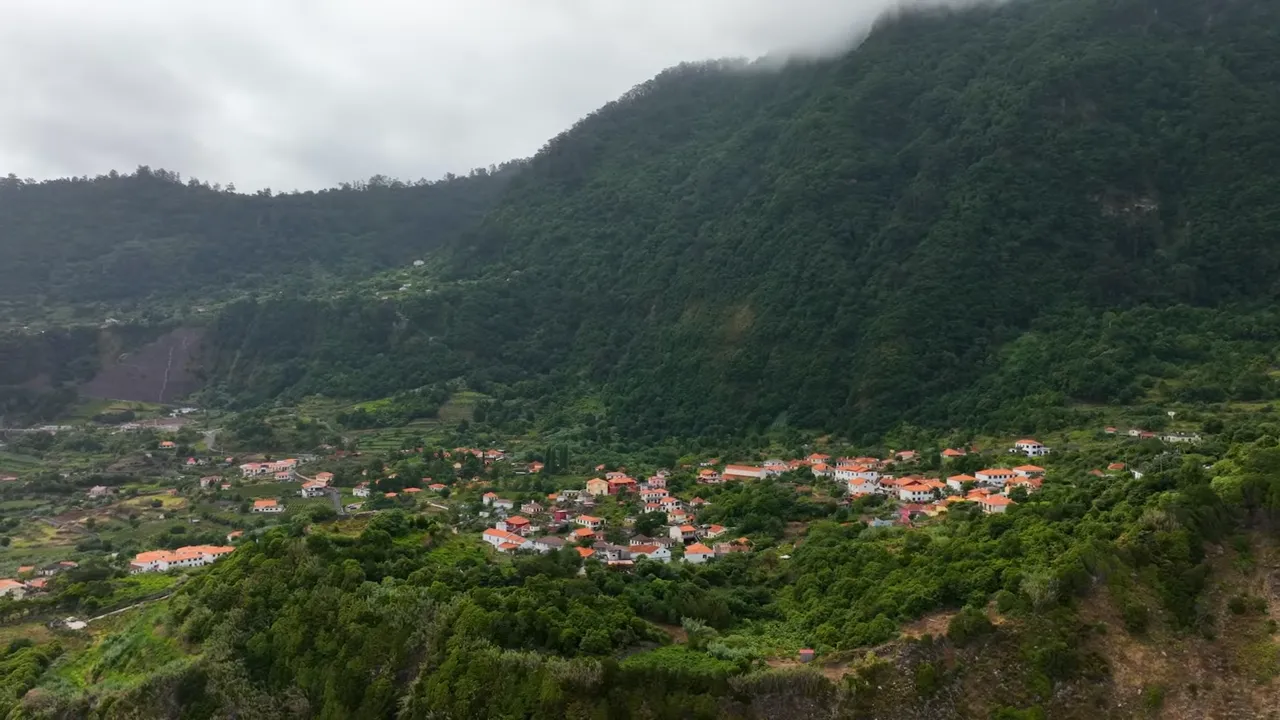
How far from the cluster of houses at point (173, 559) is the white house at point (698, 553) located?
20304 millimetres

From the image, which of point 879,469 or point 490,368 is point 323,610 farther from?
point 490,368

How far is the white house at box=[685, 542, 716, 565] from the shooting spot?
33.6 m

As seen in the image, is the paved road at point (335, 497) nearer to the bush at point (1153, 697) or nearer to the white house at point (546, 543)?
the white house at point (546, 543)

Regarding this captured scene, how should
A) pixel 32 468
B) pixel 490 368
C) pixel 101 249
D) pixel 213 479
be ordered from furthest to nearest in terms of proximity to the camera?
pixel 101 249, pixel 490 368, pixel 32 468, pixel 213 479

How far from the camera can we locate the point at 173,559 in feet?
130

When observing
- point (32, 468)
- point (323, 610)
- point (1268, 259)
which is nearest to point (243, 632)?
point (323, 610)

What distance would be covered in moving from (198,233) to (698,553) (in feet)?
462

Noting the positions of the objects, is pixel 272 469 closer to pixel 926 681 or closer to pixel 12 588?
pixel 12 588

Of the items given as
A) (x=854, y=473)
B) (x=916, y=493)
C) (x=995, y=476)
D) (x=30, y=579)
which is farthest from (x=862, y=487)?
(x=30, y=579)

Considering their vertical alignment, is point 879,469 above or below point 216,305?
below

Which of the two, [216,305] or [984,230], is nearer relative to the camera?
[984,230]

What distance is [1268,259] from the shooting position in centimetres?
6406

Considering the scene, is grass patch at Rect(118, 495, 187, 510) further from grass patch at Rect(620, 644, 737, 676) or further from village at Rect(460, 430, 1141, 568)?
grass patch at Rect(620, 644, 737, 676)

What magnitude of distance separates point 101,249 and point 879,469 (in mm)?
132668
